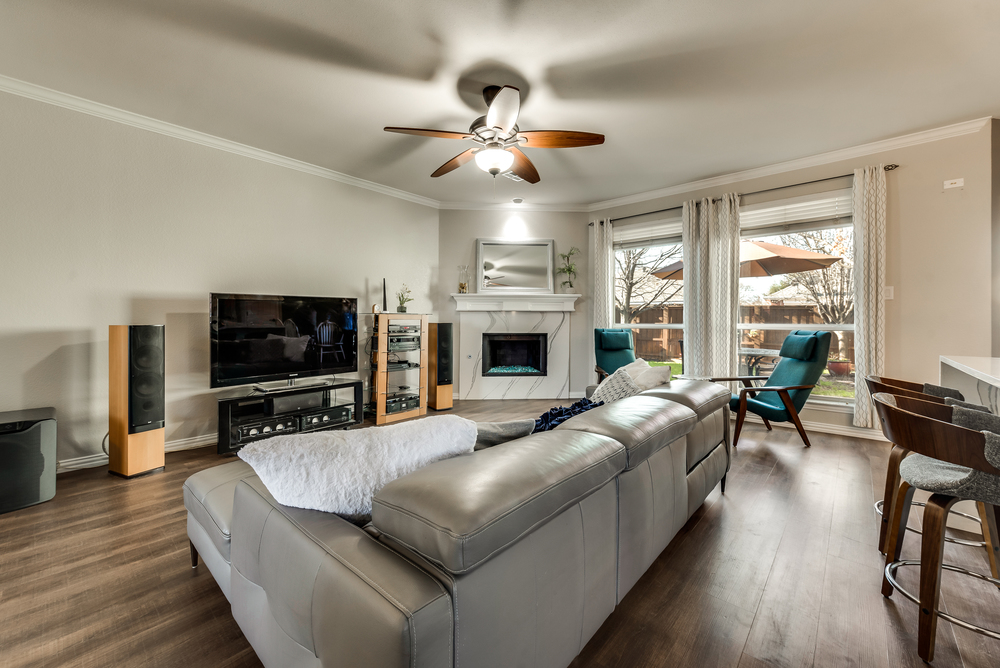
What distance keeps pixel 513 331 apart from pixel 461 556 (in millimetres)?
4840

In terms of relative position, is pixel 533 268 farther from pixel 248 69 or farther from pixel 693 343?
pixel 248 69

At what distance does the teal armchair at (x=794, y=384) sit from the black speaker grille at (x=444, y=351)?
2806mm

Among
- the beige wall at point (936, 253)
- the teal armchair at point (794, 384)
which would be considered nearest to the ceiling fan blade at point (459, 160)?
the teal armchair at point (794, 384)

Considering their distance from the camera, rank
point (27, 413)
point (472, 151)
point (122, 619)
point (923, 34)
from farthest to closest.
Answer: point (472, 151) → point (27, 413) → point (923, 34) → point (122, 619)

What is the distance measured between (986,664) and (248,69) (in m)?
4.18

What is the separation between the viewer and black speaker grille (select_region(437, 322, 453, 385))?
189 inches

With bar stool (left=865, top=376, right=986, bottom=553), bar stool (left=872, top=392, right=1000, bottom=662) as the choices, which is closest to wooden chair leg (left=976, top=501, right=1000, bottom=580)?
bar stool (left=872, top=392, right=1000, bottom=662)

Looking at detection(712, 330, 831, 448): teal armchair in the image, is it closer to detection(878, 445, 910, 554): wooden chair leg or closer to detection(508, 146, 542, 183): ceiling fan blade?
detection(878, 445, 910, 554): wooden chair leg

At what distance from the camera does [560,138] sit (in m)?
2.84

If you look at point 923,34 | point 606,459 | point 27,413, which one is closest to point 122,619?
point 606,459

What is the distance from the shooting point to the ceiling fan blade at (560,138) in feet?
9.06

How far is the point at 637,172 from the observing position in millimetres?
4297

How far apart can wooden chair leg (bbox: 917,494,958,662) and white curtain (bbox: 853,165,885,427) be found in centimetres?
294

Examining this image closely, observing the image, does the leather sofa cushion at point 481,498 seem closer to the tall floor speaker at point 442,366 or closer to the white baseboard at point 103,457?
the white baseboard at point 103,457
